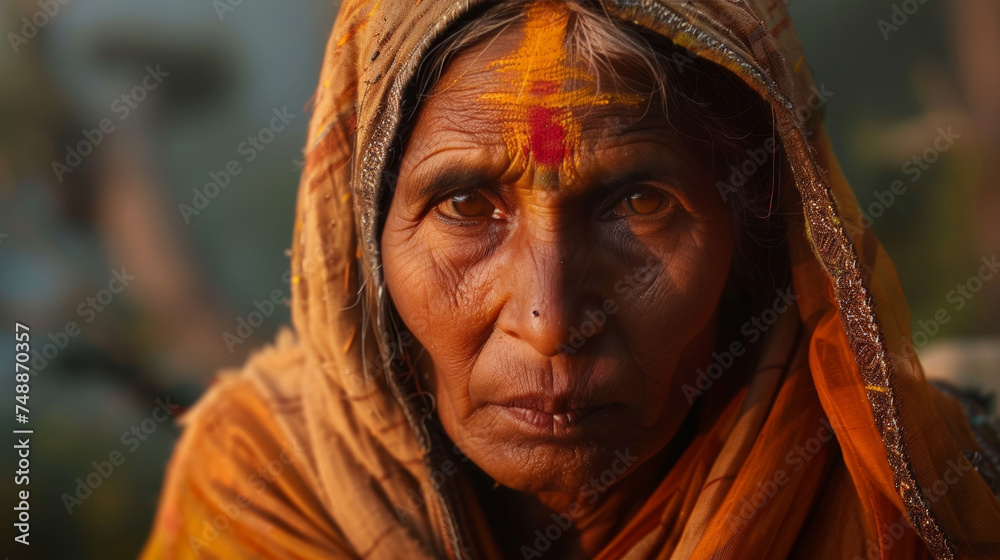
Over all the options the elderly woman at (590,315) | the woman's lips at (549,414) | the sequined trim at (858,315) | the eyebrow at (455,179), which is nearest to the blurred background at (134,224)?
the elderly woman at (590,315)

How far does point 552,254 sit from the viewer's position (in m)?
1.28

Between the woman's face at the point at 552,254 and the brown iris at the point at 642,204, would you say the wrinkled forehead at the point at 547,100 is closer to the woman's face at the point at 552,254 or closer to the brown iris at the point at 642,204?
the woman's face at the point at 552,254

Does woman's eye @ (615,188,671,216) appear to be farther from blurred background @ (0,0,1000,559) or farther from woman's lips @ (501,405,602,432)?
blurred background @ (0,0,1000,559)

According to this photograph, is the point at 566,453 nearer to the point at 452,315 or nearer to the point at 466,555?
the point at 452,315

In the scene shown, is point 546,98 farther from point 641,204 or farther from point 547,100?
point 641,204

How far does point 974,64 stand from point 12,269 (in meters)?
4.76

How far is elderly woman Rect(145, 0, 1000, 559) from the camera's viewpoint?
131cm

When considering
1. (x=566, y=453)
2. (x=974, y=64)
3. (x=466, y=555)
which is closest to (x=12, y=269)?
(x=466, y=555)

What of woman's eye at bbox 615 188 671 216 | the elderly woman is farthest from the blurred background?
woman's eye at bbox 615 188 671 216

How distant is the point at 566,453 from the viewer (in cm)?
140

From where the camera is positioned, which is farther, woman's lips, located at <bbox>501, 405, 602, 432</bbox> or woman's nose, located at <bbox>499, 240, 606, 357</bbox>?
woman's lips, located at <bbox>501, 405, 602, 432</bbox>

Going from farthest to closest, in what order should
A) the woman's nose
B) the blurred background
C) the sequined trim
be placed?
the blurred background
the sequined trim
the woman's nose

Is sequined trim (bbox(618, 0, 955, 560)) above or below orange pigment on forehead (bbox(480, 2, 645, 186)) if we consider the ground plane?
below

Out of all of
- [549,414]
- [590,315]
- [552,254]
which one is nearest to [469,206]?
[552,254]
